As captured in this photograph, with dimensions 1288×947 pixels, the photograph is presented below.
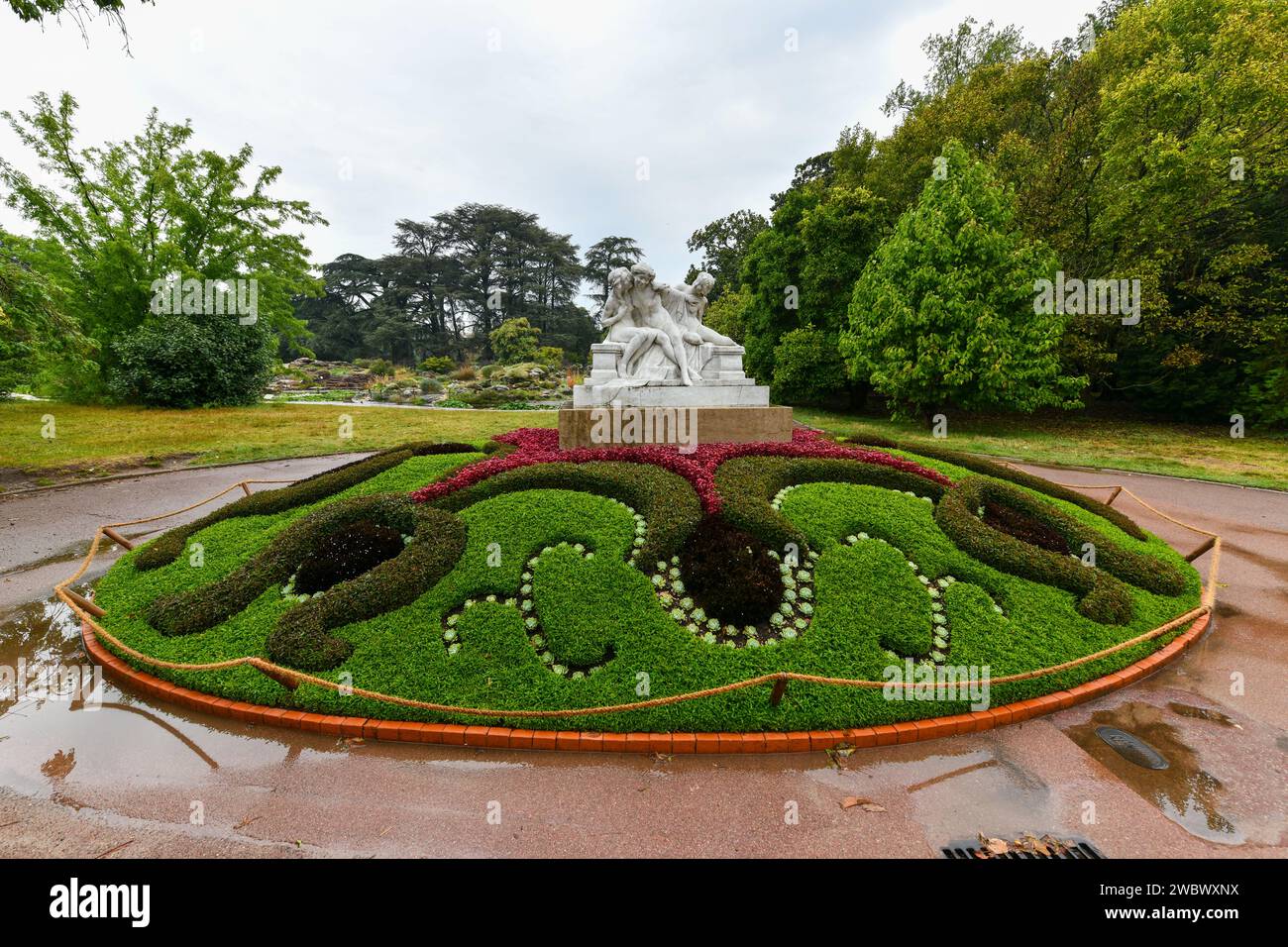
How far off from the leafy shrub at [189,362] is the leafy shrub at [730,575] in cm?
2162

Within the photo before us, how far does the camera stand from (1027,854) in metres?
2.47

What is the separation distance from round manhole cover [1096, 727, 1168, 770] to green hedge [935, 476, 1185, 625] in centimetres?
145

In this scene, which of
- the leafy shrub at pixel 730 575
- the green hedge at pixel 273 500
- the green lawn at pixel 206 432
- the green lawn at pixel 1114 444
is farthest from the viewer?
the green lawn at pixel 206 432

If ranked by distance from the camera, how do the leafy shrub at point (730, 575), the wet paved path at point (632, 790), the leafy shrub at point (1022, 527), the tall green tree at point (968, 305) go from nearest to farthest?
the wet paved path at point (632, 790) < the leafy shrub at point (730, 575) < the leafy shrub at point (1022, 527) < the tall green tree at point (968, 305)

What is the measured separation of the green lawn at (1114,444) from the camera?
11.1 meters

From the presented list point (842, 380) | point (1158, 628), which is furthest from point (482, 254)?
point (1158, 628)

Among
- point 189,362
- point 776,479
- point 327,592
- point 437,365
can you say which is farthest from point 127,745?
point 437,365

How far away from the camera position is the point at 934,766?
309 cm

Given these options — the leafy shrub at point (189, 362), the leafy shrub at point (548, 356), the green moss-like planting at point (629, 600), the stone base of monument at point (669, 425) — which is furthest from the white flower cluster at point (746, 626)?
the leafy shrub at point (548, 356)

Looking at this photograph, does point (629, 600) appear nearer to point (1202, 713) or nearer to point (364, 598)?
point (364, 598)

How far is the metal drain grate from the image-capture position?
2.45 meters

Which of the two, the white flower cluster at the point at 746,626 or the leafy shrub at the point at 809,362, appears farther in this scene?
the leafy shrub at the point at 809,362

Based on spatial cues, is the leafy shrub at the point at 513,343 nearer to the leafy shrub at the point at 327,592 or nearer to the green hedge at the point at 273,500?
the green hedge at the point at 273,500

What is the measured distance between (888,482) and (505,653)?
536cm
